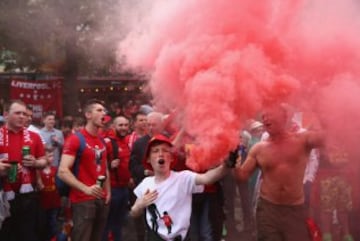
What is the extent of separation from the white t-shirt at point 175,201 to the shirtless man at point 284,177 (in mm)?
988

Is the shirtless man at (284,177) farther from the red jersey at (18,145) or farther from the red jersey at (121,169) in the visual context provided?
the red jersey at (121,169)

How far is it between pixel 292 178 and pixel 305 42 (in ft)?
5.31

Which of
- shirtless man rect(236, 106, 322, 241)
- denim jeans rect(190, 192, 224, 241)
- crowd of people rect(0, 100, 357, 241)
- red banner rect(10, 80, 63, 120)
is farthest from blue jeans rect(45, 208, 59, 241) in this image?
red banner rect(10, 80, 63, 120)

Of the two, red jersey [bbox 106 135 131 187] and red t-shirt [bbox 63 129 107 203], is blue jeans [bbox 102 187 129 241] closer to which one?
red jersey [bbox 106 135 131 187]

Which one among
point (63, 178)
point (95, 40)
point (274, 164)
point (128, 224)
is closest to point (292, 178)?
point (274, 164)

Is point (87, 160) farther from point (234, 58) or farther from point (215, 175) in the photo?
point (234, 58)

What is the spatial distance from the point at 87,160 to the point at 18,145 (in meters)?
0.82

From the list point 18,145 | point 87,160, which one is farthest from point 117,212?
point 18,145

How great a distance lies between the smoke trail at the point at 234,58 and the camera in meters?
3.94

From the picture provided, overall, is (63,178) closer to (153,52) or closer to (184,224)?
(184,224)

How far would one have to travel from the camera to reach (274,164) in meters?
5.59

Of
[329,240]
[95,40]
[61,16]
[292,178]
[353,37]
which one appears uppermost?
[61,16]

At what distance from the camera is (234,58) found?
3938 millimetres

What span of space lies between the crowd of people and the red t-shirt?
0.01 m
